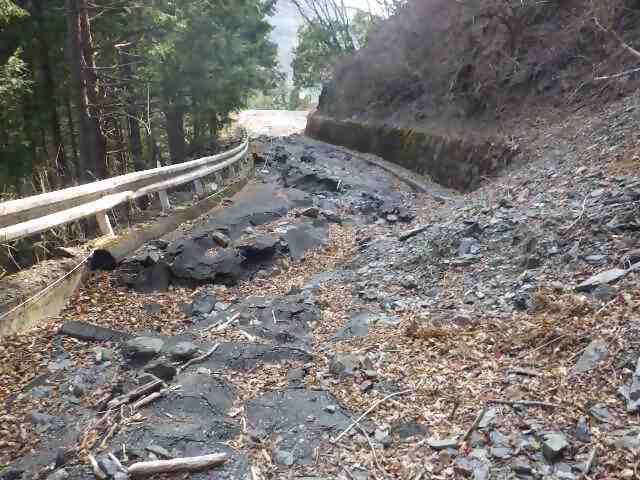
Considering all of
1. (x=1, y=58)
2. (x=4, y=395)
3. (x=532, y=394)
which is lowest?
(x=532, y=394)

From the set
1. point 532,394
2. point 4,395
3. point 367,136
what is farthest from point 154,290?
point 367,136

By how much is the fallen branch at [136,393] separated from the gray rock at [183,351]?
51 centimetres

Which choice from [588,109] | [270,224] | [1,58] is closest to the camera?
[270,224]

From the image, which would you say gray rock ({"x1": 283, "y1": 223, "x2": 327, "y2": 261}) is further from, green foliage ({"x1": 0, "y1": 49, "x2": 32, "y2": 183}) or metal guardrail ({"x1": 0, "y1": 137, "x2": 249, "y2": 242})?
green foliage ({"x1": 0, "y1": 49, "x2": 32, "y2": 183})

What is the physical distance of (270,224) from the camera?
8.91 meters

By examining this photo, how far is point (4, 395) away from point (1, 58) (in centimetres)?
1160

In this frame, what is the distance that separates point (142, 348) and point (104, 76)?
299 inches

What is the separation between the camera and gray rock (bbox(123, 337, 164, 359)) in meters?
4.32

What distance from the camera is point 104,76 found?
993 centimetres

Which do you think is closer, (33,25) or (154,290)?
(154,290)

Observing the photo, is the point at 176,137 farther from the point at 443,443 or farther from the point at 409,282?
the point at 443,443

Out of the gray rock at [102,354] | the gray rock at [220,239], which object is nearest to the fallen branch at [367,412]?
the gray rock at [102,354]

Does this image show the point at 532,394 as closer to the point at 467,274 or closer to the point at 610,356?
the point at 610,356

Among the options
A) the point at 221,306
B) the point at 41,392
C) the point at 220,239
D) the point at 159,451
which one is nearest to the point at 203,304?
the point at 221,306
